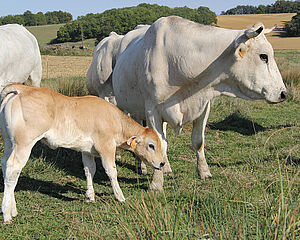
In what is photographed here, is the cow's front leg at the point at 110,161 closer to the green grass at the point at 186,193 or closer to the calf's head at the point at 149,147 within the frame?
the green grass at the point at 186,193

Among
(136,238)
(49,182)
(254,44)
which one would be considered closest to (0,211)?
(49,182)

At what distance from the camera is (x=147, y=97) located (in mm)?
5480

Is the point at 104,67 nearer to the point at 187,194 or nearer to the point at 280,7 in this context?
the point at 187,194

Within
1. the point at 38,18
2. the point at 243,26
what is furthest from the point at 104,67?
the point at 38,18

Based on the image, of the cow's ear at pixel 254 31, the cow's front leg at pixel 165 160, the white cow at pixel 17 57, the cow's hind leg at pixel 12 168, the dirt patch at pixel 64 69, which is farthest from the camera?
the dirt patch at pixel 64 69

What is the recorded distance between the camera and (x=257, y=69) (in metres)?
4.76

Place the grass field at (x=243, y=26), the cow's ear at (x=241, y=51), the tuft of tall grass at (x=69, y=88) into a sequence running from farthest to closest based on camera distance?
1. the grass field at (x=243, y=26)
2. the tuft of tall grass at (x=69, y=88)
3. the cow's ear at (x=241, y=51)

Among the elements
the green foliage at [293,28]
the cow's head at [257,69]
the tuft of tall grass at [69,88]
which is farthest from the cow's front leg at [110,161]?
the green foliage at [293,28]

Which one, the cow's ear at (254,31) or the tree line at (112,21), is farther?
the tree line at (112,21)

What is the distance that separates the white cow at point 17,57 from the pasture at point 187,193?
5.58 feet

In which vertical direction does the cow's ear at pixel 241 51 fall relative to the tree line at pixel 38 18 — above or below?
above

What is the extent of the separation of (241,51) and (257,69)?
1.01 feet

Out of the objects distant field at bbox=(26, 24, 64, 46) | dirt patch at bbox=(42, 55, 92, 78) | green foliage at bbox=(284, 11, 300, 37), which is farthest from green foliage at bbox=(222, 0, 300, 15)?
dirt patch at bbox=(42, 55, 92, 78)

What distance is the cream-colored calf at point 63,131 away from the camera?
165 inches
